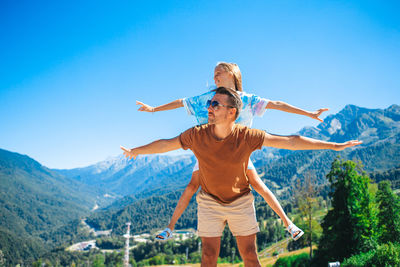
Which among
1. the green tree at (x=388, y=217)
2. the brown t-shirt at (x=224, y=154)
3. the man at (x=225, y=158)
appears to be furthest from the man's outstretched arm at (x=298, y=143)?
the green tree at (x=388, y=217)

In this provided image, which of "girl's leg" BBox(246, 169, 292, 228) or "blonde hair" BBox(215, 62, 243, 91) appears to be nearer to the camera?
"girl's leg" BBox(246, 169, 292, 228)

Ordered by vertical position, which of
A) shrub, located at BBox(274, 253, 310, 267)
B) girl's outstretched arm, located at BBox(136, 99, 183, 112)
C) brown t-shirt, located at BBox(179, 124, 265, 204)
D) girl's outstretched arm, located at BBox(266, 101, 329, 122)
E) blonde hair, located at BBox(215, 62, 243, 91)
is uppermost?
blonde hair, located at BBox(215, 62, 243, 91)

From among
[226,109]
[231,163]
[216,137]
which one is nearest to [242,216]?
[231,163]

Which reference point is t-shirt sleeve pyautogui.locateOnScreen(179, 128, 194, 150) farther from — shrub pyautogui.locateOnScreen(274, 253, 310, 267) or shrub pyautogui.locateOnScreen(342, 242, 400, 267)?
shrub pyautogui.locateOnScreen(274, 253, 310, 267)

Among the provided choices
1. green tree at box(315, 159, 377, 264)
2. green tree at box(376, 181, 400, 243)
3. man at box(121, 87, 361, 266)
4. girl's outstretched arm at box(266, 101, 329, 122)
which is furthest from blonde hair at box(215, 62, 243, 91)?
green tree at box(376, 181, 400, 243)

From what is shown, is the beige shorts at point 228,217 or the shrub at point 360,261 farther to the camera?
the shrub at point 360,261

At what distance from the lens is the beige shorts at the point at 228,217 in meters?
3.71

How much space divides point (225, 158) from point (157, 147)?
875mm

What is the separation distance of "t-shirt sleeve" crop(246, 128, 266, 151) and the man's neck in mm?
246

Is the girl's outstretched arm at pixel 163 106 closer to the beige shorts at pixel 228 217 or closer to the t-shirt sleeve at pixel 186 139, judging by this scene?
the t-shirt sleeve at pixel 186 139

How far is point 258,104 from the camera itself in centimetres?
421

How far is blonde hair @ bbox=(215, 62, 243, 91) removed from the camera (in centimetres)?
429

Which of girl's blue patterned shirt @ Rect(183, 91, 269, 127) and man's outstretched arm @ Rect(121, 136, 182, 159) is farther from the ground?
girl's blue patterned shirt @ Rect(183, 91, 269, 127)

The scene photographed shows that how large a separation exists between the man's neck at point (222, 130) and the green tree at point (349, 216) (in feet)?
96.8
